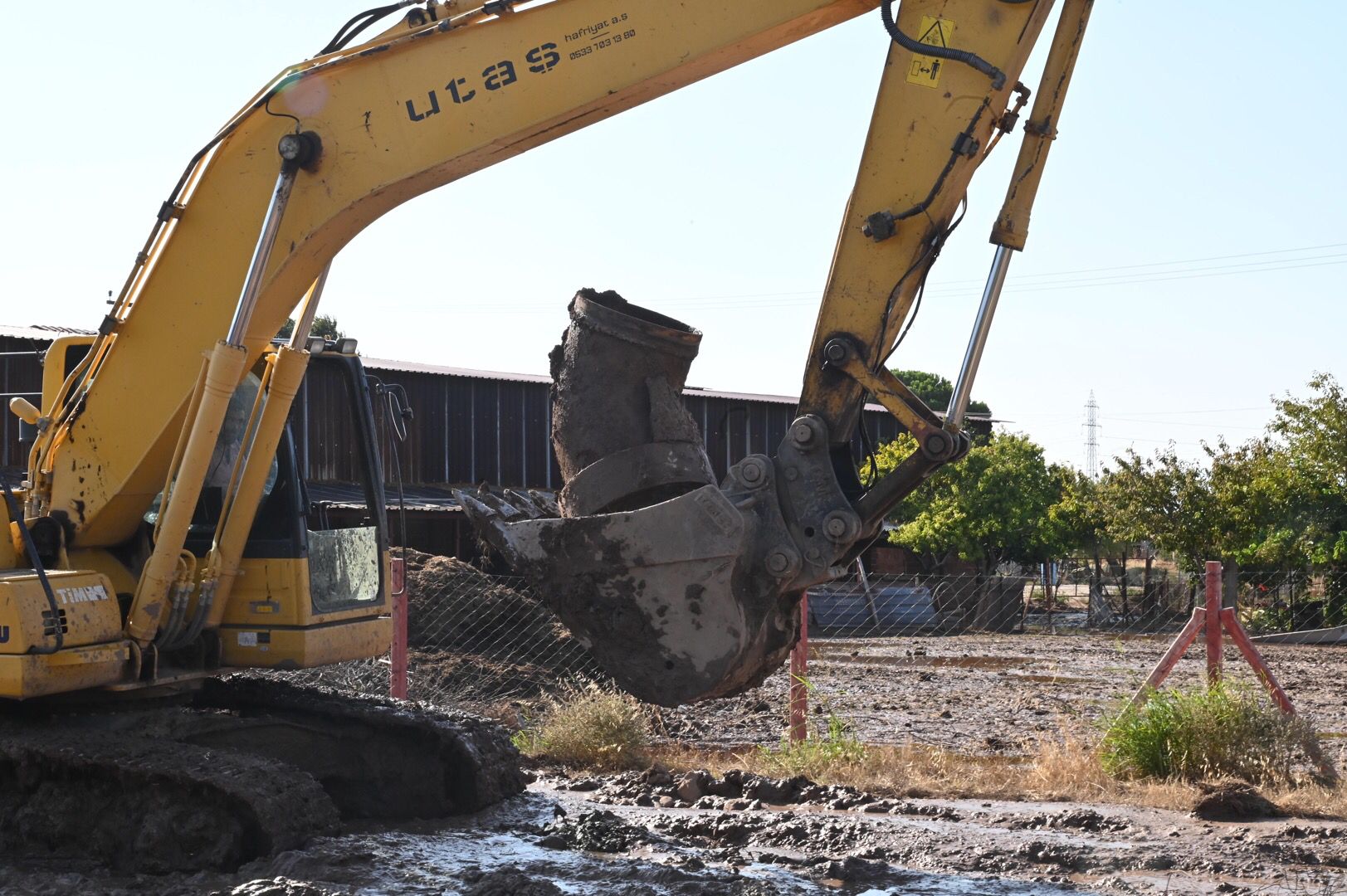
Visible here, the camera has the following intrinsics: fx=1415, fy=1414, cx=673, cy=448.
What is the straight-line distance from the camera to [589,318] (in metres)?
6.09

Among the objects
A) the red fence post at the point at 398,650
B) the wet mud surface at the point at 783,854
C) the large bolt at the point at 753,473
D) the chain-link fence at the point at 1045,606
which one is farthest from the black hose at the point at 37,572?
the chain-link fence at the point at 1045,606

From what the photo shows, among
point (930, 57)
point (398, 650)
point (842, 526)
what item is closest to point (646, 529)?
point (842, 526)

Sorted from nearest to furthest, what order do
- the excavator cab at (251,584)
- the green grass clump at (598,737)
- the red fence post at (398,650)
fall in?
1. the excavator cab at (251,584)
2. the green grass clump at (598,737)
3. the red fence post at (398,650)

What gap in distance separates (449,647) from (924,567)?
20.5 m

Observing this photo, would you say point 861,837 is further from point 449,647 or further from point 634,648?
point 449,647

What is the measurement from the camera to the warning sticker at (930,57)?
229 inches

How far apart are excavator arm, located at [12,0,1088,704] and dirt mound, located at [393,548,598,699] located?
5.74 meters

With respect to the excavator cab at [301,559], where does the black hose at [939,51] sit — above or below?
above

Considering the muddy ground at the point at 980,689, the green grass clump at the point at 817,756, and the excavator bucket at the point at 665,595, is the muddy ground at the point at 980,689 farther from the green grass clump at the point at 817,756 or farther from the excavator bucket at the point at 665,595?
the excavator bucket at the point at 665,595

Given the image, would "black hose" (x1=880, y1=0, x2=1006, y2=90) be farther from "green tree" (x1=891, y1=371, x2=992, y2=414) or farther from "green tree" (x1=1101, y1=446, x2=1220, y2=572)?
"green tree" (x1=891, y1=371, x2=992, y2=414)

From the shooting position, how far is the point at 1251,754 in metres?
8.09

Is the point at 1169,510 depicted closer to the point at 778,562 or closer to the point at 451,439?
the point at 451,439

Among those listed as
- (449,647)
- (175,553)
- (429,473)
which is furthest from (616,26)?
(429,473)

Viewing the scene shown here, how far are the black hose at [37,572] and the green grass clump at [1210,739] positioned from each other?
5.82m
